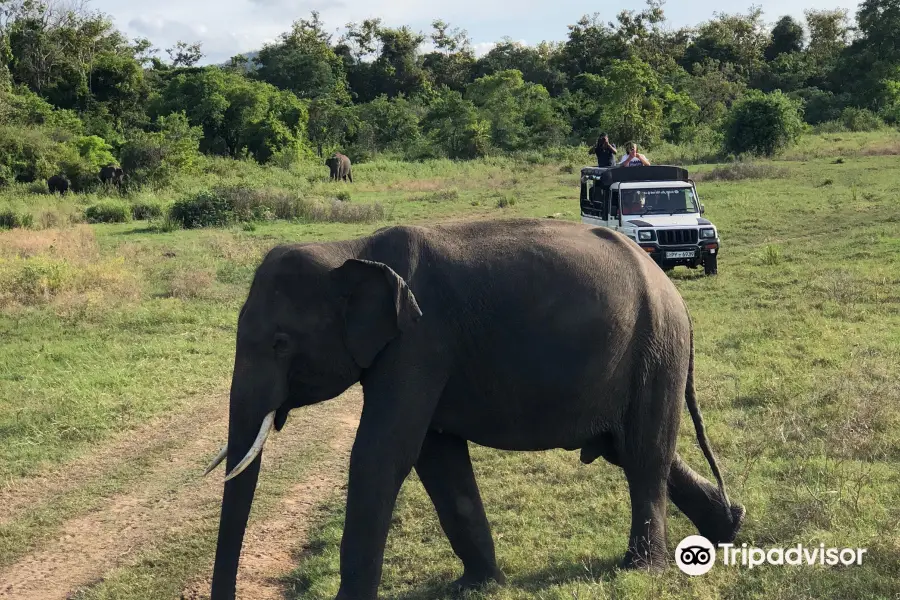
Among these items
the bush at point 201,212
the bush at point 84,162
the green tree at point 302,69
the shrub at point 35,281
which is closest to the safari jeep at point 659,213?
the shrub at point 35,281

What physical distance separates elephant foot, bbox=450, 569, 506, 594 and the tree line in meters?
26.2

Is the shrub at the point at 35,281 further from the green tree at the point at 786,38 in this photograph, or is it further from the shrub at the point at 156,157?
the green tree at the point at 786,38

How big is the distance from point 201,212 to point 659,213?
11.7 metres

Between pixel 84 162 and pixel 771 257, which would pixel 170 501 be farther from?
pixel 84 162

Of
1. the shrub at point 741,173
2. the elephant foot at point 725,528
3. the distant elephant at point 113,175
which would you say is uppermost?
the distant elephant at point 113,175

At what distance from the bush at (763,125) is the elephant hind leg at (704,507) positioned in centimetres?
3098

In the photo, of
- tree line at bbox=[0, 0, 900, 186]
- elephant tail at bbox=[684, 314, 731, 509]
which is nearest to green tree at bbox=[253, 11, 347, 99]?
tree line at bbox=[0, 0, 900, 186]

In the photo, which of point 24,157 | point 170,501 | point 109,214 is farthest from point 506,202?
point 170,501

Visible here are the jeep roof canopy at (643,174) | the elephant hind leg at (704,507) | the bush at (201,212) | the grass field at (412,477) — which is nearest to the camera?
the elephant hind leg at (704,507)

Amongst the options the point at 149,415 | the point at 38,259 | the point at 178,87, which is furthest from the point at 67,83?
the point at 149,415

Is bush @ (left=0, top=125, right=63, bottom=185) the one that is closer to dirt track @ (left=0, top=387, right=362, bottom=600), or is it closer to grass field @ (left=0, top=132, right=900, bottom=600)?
grass field @ (left=0, top=132, right=900, bottom=600)

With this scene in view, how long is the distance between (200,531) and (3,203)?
2099 cm

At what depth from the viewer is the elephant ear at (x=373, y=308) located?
14.6 feet

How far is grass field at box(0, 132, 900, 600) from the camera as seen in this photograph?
18.2ft
